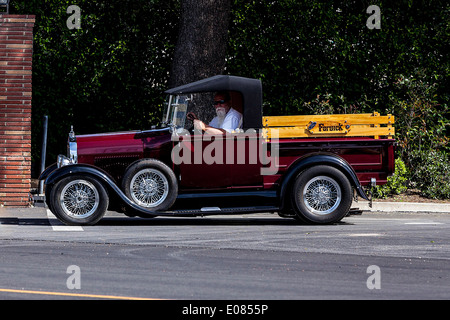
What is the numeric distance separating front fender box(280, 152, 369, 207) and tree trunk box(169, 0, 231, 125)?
4.41 meters

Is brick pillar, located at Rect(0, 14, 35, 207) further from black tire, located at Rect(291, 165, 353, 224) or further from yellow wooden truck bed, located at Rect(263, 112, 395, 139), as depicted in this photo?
black tire, located at Rect(291, 165, 353, 224)

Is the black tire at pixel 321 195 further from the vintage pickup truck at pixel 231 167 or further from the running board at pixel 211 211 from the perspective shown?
the running board at pixel 211 211

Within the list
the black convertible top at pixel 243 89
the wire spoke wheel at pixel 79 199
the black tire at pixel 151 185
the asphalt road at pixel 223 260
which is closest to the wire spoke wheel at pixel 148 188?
the black tire at pixel 151 185

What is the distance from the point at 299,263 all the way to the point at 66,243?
9.40ft

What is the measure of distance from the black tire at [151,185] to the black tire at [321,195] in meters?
1.73

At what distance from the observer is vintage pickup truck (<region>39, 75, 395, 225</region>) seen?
10.4 m

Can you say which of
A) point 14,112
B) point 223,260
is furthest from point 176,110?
point 223,260

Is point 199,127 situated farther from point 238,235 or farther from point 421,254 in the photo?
point 421,254

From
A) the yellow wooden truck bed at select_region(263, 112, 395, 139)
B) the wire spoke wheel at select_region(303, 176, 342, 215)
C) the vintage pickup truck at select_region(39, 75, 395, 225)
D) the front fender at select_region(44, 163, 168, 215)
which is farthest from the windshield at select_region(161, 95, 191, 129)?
the wire spoke wheel at select_region(303, 176, 342, 215)

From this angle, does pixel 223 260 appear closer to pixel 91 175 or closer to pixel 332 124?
pixel 91 175

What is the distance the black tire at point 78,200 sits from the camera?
34.0 ft

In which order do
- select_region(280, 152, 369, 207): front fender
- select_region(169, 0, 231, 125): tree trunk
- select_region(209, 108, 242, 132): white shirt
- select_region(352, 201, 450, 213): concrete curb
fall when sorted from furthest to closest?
select_region(169, 0, 231, 125): tree trunk → select_region(352, 201, 450, 213): concrete curb → select_region(209, 108, 242, 132): white shirt → select_region(280, 152, 369, 207): front fender

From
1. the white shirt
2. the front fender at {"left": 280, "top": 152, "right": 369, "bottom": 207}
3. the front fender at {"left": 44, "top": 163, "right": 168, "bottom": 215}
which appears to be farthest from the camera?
the white shirt

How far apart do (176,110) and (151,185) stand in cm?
127
